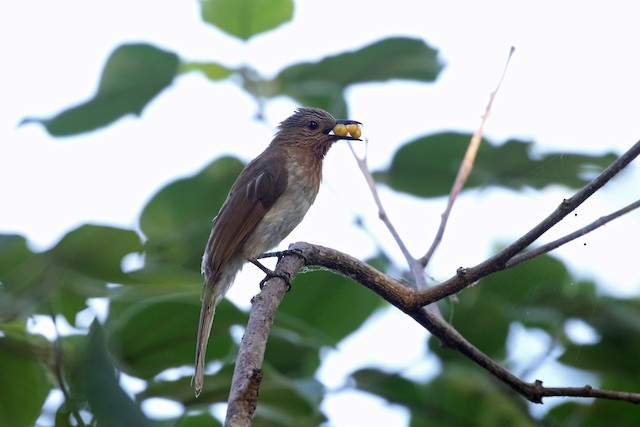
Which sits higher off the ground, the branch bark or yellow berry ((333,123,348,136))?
yellow berry ((333,123,348,136))

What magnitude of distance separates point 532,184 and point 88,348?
1844 mm

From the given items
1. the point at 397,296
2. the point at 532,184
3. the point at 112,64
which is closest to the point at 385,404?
the point at 397,296

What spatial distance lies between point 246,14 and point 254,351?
209 centimetres

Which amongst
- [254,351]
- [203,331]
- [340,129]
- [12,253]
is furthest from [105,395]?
[340,129]

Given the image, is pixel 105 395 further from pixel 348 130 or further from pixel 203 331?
pixel 348 130

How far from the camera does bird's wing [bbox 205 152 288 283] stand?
Result: 13.1 ft

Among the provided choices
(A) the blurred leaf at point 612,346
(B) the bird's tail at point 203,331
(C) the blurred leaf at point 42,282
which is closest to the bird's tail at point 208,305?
(B) the bird's tail at point 203,331

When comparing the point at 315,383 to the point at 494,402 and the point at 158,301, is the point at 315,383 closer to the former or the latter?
the point at 158,301

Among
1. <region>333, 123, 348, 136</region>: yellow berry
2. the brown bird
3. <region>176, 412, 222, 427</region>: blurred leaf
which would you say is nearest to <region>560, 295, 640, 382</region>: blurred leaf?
<region>176, 412, 222, 427</region>: blurred leaf

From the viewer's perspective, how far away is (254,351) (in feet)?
6.46

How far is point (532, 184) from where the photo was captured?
3.09m

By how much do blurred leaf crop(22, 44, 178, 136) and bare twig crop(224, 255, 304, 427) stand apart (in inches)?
41.4

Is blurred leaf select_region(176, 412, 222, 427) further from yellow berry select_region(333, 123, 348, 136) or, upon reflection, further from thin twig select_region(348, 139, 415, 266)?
yellow berry select_region(333, 123, 348, 136)

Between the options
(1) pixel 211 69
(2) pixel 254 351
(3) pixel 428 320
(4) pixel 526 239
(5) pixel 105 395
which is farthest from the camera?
(1) pixel 211 69
